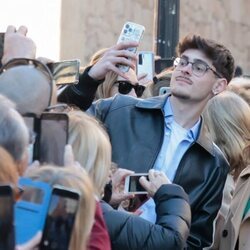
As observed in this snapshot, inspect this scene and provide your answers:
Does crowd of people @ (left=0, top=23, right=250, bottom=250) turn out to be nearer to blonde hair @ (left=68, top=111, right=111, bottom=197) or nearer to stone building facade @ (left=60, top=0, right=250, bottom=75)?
blonde hair @ (left=68, top=111, right=111, bottom=197)

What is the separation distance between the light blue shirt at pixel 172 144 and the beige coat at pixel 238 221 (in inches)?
15.4

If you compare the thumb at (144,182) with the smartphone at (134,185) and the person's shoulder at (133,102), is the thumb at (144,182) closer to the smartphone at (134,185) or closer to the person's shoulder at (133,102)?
the smartphone at (134,185)

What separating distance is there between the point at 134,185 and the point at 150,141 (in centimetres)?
51

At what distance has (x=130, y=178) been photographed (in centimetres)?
357

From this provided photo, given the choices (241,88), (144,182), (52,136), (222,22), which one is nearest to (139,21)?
(222,22)

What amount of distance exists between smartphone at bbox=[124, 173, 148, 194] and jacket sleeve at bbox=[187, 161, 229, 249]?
450 mm

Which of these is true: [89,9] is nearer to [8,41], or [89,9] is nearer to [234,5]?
[234,5]

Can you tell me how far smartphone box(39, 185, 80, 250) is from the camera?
2207 millimetres

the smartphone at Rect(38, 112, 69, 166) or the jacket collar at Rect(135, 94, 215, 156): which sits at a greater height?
the smartphone at Rect(38, 112, 69, 166)

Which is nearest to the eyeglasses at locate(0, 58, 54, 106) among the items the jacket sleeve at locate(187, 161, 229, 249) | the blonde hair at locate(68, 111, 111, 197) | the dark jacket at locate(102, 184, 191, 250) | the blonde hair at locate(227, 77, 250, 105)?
the blonde hair at locate(68, 111, 111, 197)

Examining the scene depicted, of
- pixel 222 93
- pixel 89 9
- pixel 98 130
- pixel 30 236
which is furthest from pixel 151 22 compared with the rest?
pixel 30 236

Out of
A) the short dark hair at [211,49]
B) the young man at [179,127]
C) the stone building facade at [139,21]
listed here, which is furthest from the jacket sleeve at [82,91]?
the stone building facade at [139,21]

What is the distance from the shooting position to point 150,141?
13.3 ft

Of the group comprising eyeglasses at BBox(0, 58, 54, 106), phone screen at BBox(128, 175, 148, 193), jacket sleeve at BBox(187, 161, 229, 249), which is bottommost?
jacket sleeve at BBox(187, 161, 229, 249)
